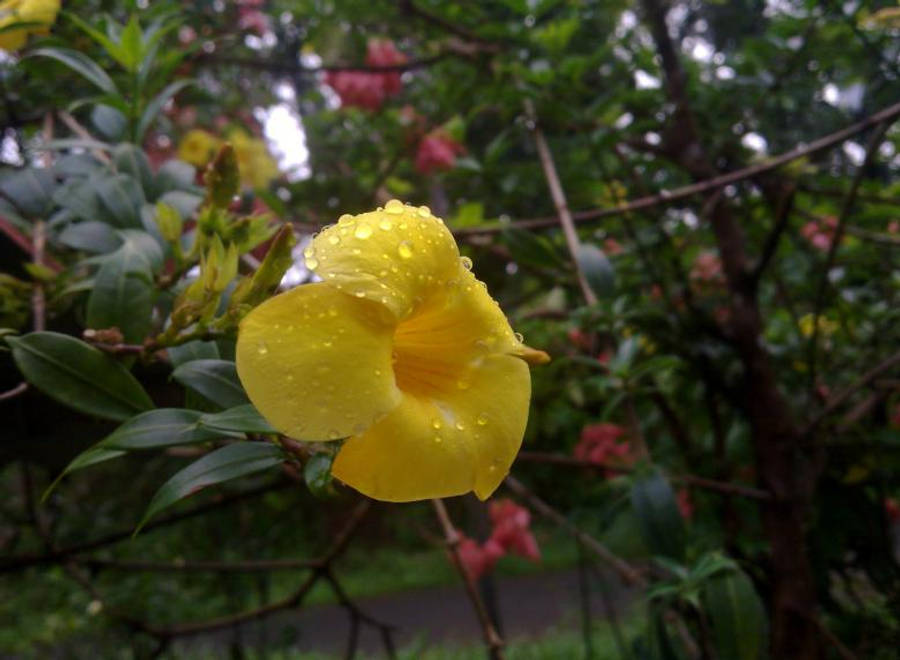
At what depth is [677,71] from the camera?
1366 millimetres

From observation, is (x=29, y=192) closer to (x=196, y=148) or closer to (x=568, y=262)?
(x=568, y=262)

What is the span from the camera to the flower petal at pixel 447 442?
35 centimetres

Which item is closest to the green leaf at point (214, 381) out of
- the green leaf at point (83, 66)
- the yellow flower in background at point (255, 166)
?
the green leaf at point (83, 66)

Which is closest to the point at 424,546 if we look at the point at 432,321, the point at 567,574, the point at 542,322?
the point at 567,574

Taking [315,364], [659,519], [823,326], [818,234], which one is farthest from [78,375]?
[818,234]

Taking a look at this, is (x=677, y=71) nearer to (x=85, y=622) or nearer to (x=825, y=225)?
(x=825, y=225)

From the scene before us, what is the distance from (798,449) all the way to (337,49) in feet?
4.75

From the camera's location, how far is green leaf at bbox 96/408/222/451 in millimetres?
385

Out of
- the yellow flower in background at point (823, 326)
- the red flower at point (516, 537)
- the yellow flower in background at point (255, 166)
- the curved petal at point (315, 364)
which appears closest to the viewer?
the curved petal at point (315, 364)

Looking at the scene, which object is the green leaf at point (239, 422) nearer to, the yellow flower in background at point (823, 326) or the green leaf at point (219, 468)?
the green leaf at point (219, 468)

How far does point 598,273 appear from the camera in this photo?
938mm

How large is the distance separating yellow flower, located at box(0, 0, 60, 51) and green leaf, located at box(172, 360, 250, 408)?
464 millimetres

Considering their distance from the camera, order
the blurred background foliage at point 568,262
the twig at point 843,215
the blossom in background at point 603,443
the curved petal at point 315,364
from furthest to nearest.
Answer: the blossom in background at point 603,443 < the twig at point 843,215 < the blurred background foliage at point 568,262 < the curved petal at point 315,364

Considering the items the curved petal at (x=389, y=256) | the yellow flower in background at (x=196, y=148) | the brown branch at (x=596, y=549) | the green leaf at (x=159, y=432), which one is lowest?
the brown branch at (x=596, y=549)
